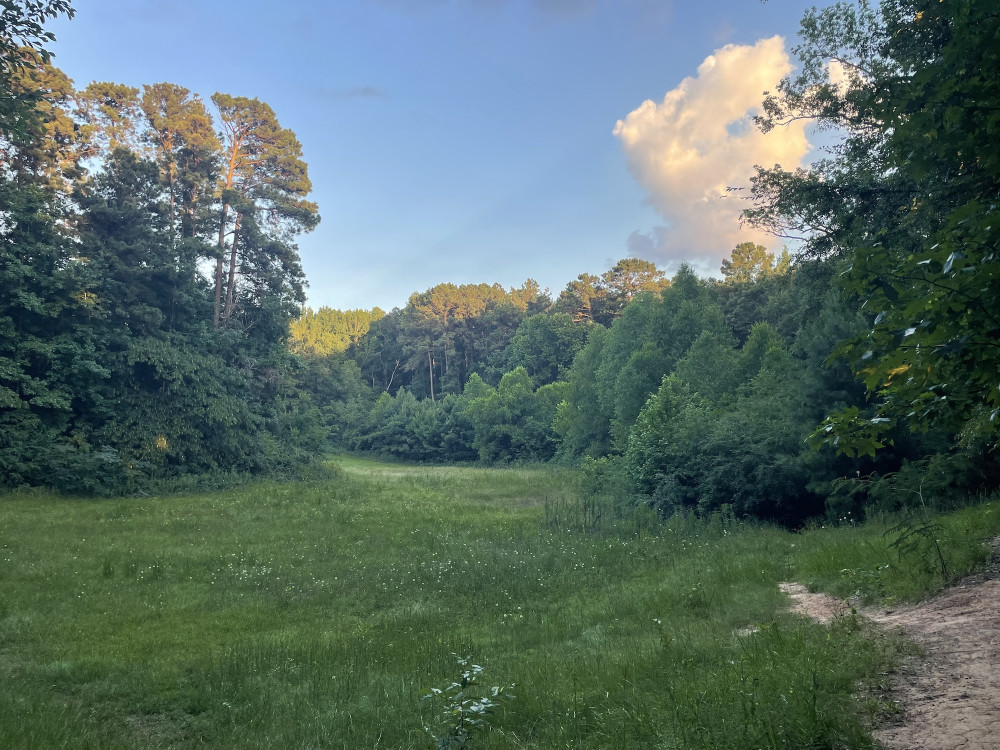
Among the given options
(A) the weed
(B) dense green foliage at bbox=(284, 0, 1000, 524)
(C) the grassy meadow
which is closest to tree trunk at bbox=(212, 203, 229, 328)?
(C) the grassy meadow

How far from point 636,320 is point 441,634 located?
112 feet

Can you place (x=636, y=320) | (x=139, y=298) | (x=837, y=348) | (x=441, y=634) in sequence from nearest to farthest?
(x=837, y=348) → (x=441, y=634) → (x=139, y=298) → (x=636, y=320)

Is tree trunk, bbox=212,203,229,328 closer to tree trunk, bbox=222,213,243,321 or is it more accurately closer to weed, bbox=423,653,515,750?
tree trunk, bbox=222,213,243,321

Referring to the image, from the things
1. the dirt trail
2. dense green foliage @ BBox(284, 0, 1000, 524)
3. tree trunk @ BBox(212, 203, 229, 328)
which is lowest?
the dirt trail

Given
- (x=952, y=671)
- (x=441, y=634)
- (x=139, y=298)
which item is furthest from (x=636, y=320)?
(x=952, y=671)

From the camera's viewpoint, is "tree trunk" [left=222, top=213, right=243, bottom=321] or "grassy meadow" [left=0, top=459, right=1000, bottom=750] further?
"tree trunk" [left=222, top=213, right=243, bottom=321]

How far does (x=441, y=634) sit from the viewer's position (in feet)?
28.2

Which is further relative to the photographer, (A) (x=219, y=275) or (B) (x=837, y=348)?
(A) (x=219, y=275)

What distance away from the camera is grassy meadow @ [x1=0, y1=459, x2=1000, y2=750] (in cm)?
Result: 477

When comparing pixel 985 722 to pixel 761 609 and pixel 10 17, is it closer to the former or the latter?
pixel 761 609

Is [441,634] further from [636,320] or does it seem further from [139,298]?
[636,320]

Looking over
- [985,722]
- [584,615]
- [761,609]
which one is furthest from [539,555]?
[985,722]

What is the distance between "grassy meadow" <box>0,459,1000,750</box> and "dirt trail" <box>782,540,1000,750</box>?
0.22m

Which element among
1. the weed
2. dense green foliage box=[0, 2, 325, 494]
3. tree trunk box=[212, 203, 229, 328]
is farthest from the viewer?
tree trunk box=[212, 203, 229, 328]
